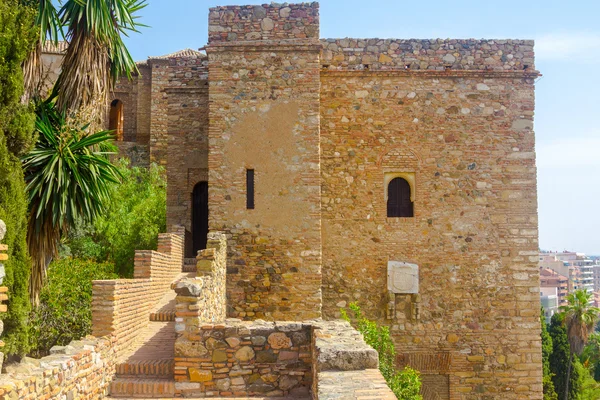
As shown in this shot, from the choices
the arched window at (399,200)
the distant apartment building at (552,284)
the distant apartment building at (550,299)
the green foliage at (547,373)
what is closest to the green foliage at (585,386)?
the green foliage at (547,373)

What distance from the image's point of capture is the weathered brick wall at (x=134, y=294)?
7.66m

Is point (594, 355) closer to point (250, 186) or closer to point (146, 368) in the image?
point (250, 186)

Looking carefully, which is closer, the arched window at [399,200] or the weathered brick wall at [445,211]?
the weathered brick wall at [445,211]

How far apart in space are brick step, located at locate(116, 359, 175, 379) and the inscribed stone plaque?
5440mm

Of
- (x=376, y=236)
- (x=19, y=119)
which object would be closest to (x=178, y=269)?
(x=376, y=236)

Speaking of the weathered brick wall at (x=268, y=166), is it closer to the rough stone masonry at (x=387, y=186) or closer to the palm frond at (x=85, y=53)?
the rough stone masonry at (x=387, y=186)

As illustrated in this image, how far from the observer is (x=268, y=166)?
11.1 metres

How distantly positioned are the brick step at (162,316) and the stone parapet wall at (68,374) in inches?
82.7

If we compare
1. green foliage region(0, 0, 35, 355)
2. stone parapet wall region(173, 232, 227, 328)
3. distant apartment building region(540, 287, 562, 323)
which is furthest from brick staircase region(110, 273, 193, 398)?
distant apartment building region(540, 287, 562, 323)

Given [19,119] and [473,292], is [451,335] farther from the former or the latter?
[19,119]

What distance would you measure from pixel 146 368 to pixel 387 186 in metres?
6.22

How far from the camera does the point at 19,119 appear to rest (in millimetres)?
7617

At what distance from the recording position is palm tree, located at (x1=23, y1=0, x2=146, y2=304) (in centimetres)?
831

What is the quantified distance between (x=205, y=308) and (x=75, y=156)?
2.96 metres
